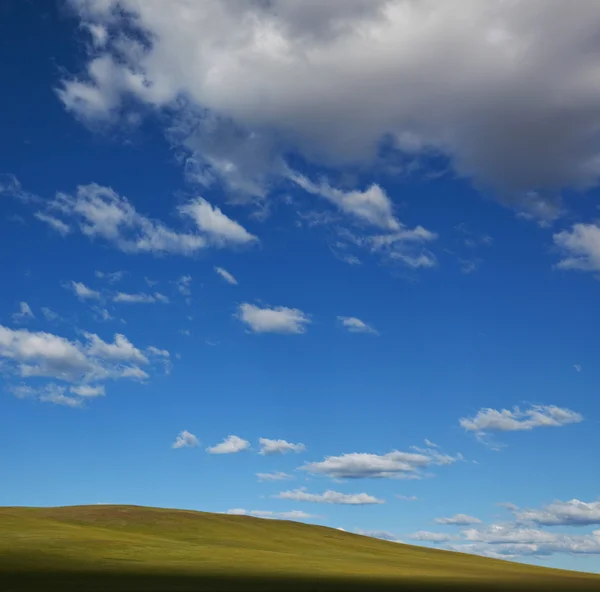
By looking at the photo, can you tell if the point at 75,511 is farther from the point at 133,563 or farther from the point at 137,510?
the point at 133,563

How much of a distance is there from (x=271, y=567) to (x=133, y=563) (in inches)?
547

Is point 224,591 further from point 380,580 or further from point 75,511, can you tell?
point 75,511

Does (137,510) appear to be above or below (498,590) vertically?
above

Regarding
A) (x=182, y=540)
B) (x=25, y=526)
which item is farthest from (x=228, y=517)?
(x=25, y=526)

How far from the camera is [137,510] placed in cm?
13438

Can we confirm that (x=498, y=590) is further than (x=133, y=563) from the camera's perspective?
No

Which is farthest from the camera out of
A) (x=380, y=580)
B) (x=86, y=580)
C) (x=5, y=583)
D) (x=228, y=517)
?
(x=228, y=517)

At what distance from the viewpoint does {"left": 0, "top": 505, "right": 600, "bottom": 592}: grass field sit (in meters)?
52.7

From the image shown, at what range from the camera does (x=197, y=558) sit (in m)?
76.8

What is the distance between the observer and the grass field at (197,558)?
173 feet

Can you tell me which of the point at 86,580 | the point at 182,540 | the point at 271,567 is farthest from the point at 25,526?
the point at 86,580

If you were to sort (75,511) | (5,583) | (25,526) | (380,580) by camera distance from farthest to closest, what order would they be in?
(75,511), (25,526), (380,580), (5,583)

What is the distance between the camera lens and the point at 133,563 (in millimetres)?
66250

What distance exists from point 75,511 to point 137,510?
11710 millimetres
